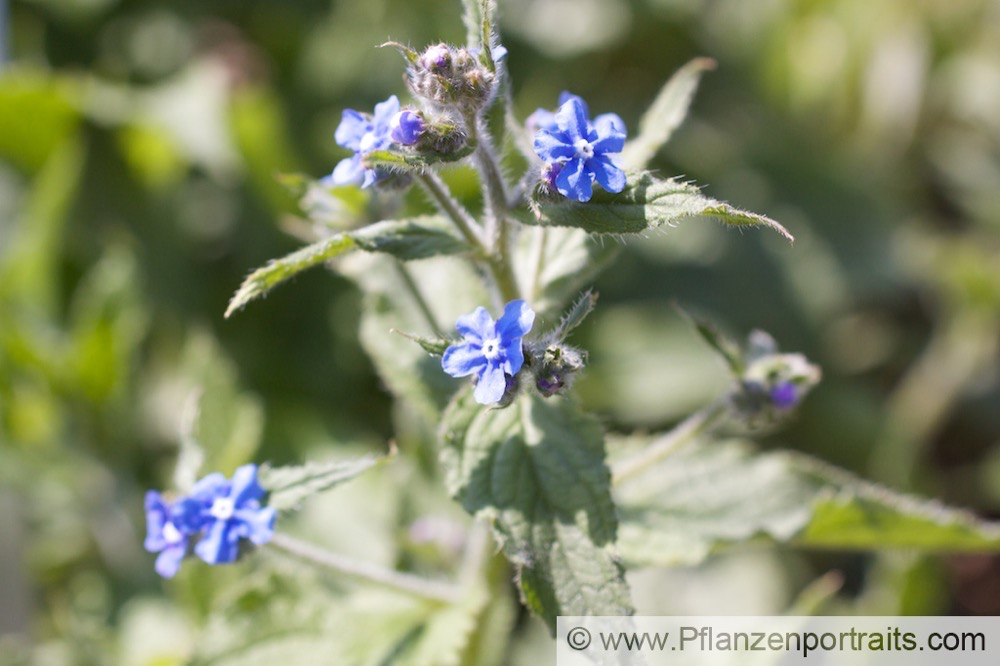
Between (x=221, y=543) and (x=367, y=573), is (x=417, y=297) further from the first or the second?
(x=221, y=543)

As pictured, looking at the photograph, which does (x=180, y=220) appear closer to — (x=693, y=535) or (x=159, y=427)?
(x=159, y=427)

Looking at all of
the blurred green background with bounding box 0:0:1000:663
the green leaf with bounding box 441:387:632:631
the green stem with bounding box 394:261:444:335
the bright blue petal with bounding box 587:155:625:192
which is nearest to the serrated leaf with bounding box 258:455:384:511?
the green leaf with bounding box 441:387:632:631

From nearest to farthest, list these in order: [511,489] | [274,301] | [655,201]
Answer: [655,201] < [511,489] < [274,301]

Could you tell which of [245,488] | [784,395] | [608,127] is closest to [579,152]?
[608,127]

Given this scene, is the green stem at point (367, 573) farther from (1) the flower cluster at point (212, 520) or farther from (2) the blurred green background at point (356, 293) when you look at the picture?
(2) the blurred green background at point (356, 293)

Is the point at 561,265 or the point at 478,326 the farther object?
the point at 561,265

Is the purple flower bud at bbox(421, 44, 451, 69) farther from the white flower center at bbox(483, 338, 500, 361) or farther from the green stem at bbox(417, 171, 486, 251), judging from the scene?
the white flower center at bbox(483, 338, 500, 361)

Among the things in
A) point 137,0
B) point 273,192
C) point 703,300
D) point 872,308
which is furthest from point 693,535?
point 137,0

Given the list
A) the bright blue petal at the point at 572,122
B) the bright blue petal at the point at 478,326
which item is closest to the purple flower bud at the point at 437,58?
the bright blue petal at the point at 572,122
